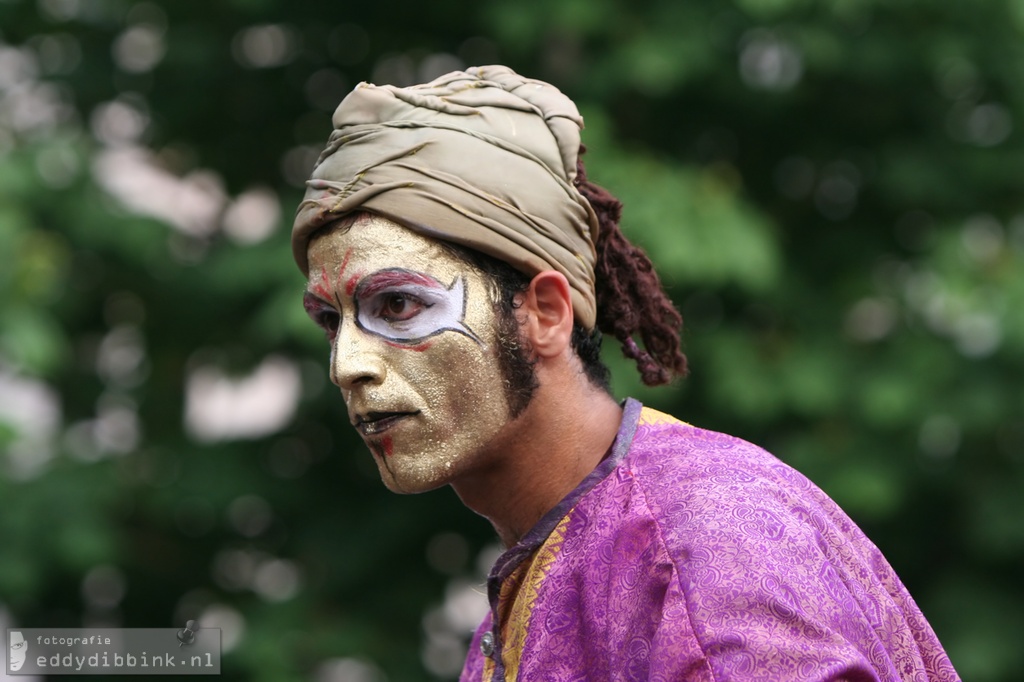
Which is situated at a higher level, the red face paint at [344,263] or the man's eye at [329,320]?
the red face paint at [344,263]

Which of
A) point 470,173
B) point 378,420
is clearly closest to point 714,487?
point 378,420

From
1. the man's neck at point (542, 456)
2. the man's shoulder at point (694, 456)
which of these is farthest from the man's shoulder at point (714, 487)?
the man's neck at point (542, 456)

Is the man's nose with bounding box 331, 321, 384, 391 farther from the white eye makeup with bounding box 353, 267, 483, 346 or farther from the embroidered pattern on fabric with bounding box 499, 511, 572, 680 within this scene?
the embroidered pattern on fabric with bounding box 499, 511, 572, 680

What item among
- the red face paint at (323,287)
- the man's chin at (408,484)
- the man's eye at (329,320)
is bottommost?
the man's chin at (408,484)

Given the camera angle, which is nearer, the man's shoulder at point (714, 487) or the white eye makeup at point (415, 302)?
the man's shoulder at point (714, 487)

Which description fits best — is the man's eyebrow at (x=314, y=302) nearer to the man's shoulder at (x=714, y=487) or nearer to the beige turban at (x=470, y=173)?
the beige turban at (x=470, y=173)

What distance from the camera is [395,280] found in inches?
110

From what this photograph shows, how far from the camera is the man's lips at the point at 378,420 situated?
110 inches

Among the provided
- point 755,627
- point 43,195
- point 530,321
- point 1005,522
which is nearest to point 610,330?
point 530,321

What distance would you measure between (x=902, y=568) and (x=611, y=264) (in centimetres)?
364

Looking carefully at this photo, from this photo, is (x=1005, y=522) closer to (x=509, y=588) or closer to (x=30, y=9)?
(x=509, y=588)

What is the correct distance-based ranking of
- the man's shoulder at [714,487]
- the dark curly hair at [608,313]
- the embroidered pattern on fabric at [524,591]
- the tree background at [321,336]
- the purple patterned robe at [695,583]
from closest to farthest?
the purple patterned robe at [695,583] → the man's shoulder at [714,487] → the embroidered pattern on fabric at [524,591] → the dark curly hair at [608,313] → the tree background at [321,336]

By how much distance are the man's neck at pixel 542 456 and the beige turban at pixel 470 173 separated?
0.67 feet

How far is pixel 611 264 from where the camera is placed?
3.18m
